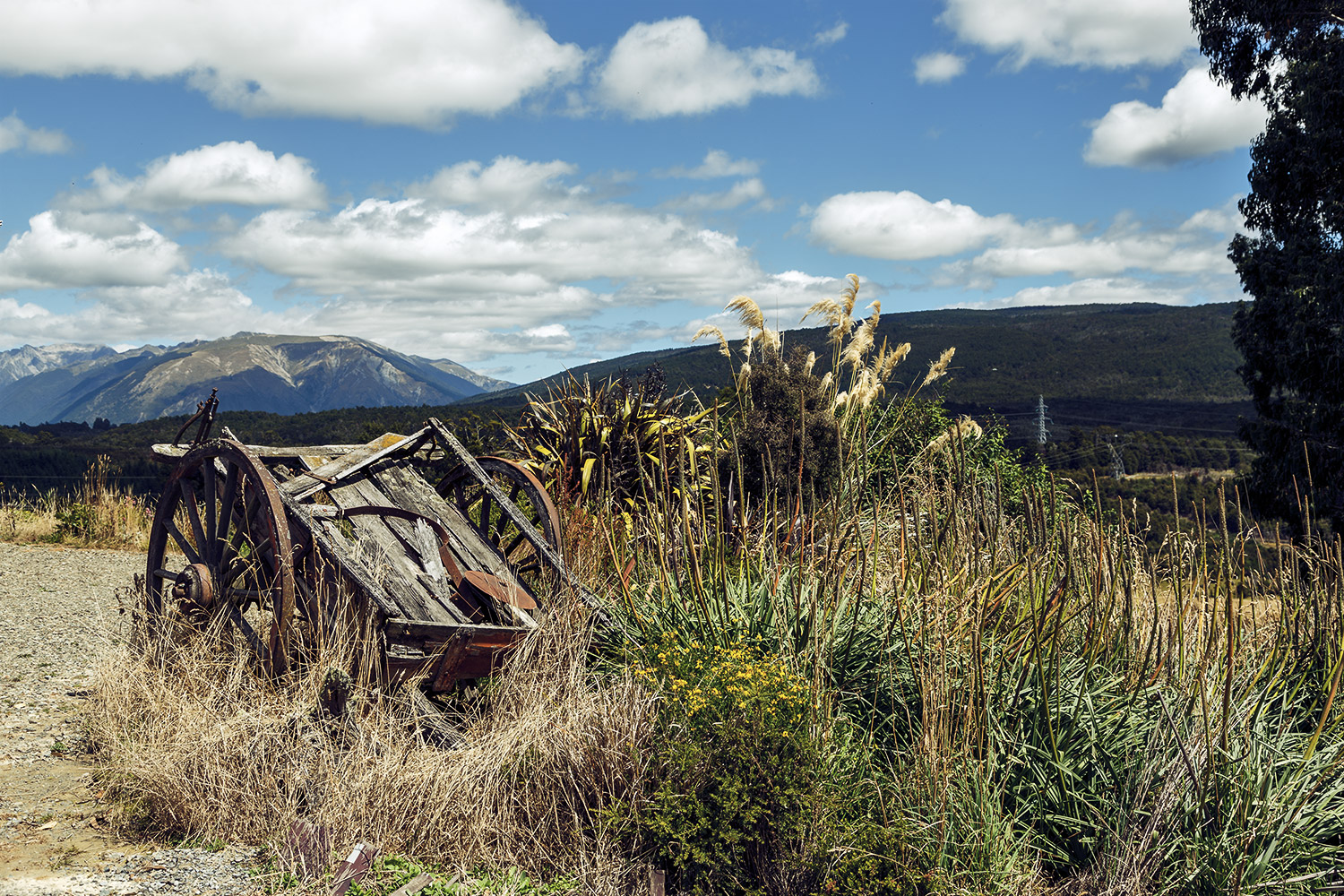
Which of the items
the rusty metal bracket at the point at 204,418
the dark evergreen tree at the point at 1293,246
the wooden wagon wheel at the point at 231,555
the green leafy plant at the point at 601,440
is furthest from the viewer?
the dark evergreen tree at the point at 1293,246

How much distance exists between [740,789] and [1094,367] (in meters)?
69.8

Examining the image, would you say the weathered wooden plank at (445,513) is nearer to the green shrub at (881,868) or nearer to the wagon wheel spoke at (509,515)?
the wagon wheel spoke at (509,515)

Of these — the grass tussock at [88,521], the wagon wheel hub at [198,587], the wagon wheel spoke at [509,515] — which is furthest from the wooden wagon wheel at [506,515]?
the grass tussock at [88,521]

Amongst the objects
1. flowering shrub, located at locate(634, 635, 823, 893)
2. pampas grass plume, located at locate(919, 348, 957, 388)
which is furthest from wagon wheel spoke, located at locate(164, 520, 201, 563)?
pampas grass plume, located at locate(919, 348, 957, 388)

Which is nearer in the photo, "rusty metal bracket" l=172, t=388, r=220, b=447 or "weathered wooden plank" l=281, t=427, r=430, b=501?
"weathered wooden plank" l=281, t=427, r=430, b=501

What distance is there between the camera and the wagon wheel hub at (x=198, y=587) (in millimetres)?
4578

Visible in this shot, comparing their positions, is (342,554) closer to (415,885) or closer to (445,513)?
(445,513)

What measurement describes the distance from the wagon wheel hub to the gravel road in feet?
2.78

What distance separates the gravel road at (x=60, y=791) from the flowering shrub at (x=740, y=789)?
1551 mm

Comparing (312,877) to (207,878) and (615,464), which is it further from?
(615,464)

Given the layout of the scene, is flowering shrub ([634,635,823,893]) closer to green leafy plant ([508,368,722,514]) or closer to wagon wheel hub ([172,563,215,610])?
wagon wheel hub ([172,563,215,610])

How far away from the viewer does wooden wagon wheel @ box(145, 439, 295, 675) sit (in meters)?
3.98

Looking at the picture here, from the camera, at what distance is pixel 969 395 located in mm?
53125

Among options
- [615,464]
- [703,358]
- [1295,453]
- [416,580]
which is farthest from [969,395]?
[416,580]
